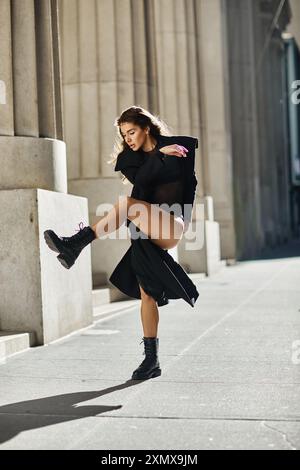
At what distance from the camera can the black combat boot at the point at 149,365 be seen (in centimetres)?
521

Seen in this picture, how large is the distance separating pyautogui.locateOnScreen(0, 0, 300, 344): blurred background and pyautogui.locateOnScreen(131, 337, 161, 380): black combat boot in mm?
1846

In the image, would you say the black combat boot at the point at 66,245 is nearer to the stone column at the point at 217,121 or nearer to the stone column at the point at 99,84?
the stone column at the point at 99,84

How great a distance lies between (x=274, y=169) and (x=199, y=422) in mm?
34783

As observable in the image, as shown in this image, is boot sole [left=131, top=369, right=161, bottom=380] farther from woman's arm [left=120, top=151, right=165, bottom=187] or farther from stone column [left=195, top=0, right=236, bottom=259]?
stone column [left=195, top=0, right=236, bottom=259]

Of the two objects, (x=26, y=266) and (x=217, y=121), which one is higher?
(x=217, y=121)

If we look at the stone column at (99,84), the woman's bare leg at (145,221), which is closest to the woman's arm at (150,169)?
the woman's bare leg at (145,221)

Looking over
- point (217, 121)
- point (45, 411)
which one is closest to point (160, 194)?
point (45, 411)

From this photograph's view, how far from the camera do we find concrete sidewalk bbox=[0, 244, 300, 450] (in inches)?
147

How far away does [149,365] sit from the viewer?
526 cm

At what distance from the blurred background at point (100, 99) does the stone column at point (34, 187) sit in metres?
0.01

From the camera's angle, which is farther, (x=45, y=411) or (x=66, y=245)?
(x=66, y=245)

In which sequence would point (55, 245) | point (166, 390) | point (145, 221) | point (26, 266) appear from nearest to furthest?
1. point (166, 390)
2. point (55, 245)
3. point (145, 221)
4. point (26, 266)

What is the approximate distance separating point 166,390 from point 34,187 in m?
3.03

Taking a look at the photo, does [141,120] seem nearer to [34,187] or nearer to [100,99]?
[34,187]
